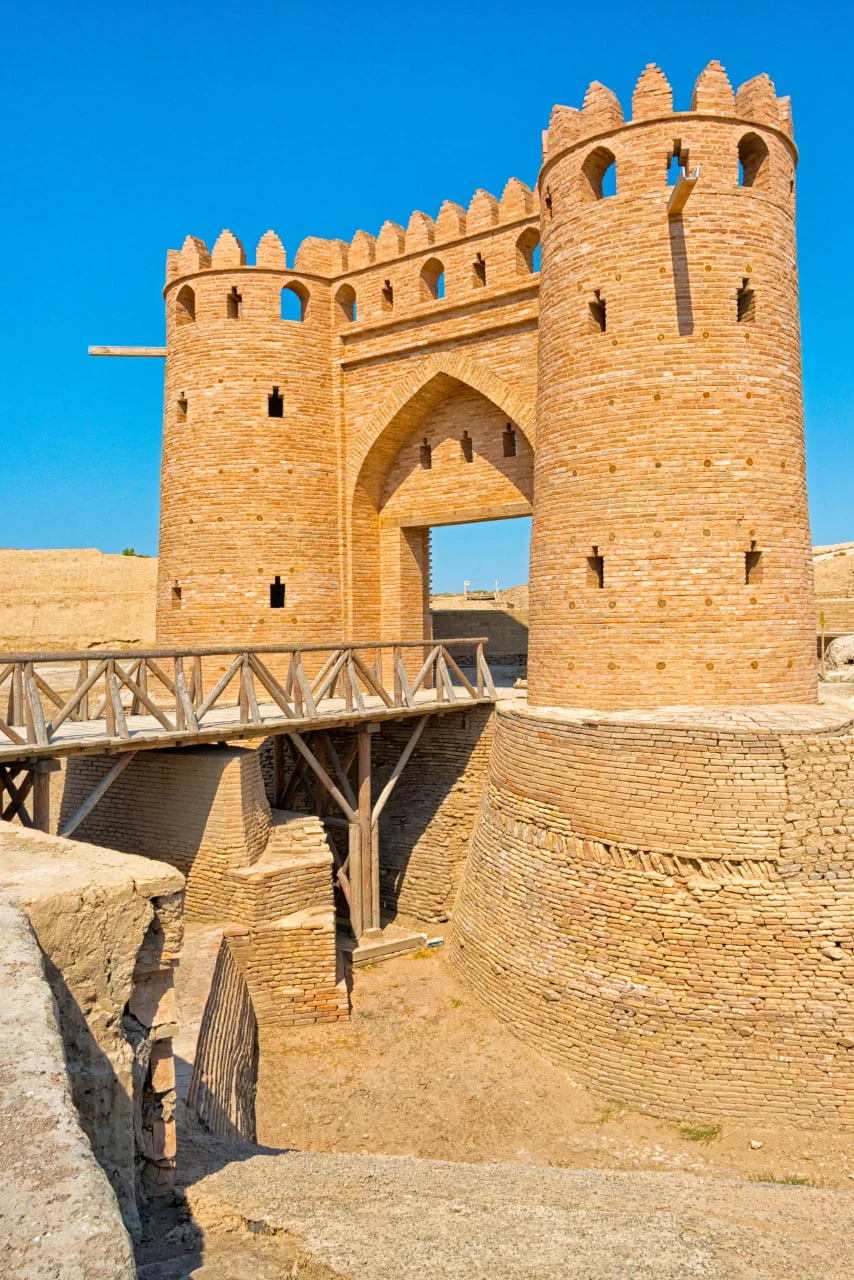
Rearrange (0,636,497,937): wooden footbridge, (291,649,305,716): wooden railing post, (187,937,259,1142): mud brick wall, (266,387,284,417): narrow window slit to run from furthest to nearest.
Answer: (266,387,284,417): narrow window slit
(291,649,305,716): wooden railing post
(0,636,497,937): wooden footbridge
(187,937,259,1142): mud brick wall

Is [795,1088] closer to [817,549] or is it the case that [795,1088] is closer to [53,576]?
[53,576]

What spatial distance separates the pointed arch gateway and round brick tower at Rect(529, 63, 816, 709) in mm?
3016

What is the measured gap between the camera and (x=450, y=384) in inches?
618

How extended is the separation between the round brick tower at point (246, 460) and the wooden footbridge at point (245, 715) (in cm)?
88

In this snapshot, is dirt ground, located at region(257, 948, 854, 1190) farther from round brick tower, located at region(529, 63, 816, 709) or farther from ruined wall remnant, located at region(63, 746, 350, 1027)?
round brick tower, located at region(529, 63, 816, 709)

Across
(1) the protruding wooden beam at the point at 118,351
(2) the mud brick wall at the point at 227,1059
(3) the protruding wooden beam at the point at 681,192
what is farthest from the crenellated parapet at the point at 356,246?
(2) the mud brick wall at the point at 227,1059

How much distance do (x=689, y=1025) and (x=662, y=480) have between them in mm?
6161

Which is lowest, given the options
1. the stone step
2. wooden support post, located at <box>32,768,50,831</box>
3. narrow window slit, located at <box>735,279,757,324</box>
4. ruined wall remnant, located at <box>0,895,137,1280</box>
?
the stone step

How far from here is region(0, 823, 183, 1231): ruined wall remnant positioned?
3.43 m

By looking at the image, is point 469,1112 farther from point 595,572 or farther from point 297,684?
point 595,572

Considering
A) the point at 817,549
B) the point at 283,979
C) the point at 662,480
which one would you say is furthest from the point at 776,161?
the point at 817,549

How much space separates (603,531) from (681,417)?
1.66 m

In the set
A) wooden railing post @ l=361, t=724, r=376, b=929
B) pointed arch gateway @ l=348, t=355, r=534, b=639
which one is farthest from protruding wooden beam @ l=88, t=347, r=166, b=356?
wooden railing post @ l=361, t=724, r=376, b=929

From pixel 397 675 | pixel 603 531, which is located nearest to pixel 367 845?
pixel 397 675
